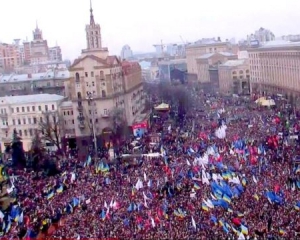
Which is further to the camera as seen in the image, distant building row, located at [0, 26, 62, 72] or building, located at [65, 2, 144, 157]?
distant building row, located at [0, 26, 62, 72]

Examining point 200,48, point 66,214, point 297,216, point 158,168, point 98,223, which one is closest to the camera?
point 297,216

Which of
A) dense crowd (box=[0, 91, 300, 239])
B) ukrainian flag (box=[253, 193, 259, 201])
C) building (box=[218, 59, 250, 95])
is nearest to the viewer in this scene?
dense crowd (box=[0, 91, 300, 239])

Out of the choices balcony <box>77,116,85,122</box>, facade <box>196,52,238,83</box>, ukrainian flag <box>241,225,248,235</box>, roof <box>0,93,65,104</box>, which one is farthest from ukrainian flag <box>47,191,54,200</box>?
facade <box>196,52,238,83</box>

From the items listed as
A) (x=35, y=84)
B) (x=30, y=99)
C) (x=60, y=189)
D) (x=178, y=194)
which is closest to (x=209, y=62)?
(x=35, y=84)

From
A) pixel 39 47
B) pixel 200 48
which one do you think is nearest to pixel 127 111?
pixel 200 48

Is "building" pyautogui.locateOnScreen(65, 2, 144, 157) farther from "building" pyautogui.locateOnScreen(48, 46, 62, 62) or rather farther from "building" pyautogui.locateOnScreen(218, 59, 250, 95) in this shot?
"building" pyautogui.locateOnScreen(48, 46, 62, 62)

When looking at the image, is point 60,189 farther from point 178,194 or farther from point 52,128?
point 52,128

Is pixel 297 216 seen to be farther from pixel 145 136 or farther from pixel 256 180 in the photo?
pixel 145 136

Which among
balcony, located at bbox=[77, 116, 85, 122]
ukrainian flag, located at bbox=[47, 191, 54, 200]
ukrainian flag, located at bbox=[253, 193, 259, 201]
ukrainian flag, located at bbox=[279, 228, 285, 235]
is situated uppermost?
balcony, located at bbox=[77, 116, 85, 122]
